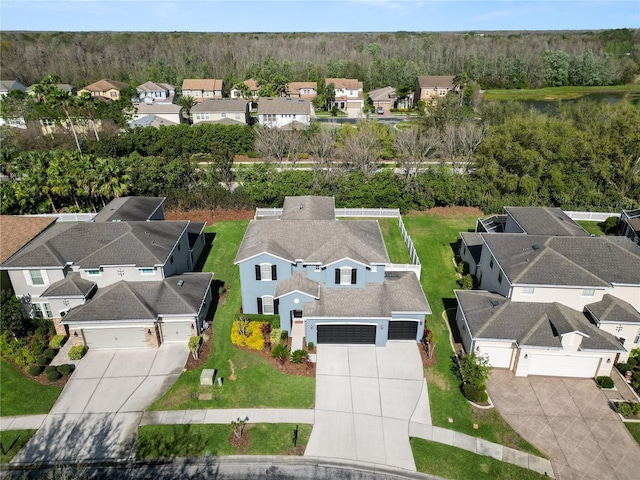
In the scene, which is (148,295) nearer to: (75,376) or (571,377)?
Result: (75,376)

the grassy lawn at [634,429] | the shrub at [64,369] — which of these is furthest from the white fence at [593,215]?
the shrub at [64,369]

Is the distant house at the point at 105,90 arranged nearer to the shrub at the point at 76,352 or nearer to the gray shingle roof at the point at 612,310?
the shrub at the point at 76,352

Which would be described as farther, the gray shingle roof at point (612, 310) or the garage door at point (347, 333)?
the garage door at point (347, 333)

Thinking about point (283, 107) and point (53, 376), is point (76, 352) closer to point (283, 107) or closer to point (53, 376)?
point (53, 376)

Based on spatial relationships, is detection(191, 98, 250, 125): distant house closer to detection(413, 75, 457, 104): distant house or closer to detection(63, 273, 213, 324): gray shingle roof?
detection(413, 75, 457, 104): distant house

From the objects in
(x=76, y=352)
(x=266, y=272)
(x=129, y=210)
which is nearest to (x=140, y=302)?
(x=76, y=352)

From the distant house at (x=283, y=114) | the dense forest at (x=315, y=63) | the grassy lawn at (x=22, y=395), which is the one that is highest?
the dense forest at (x=315, y=63)
